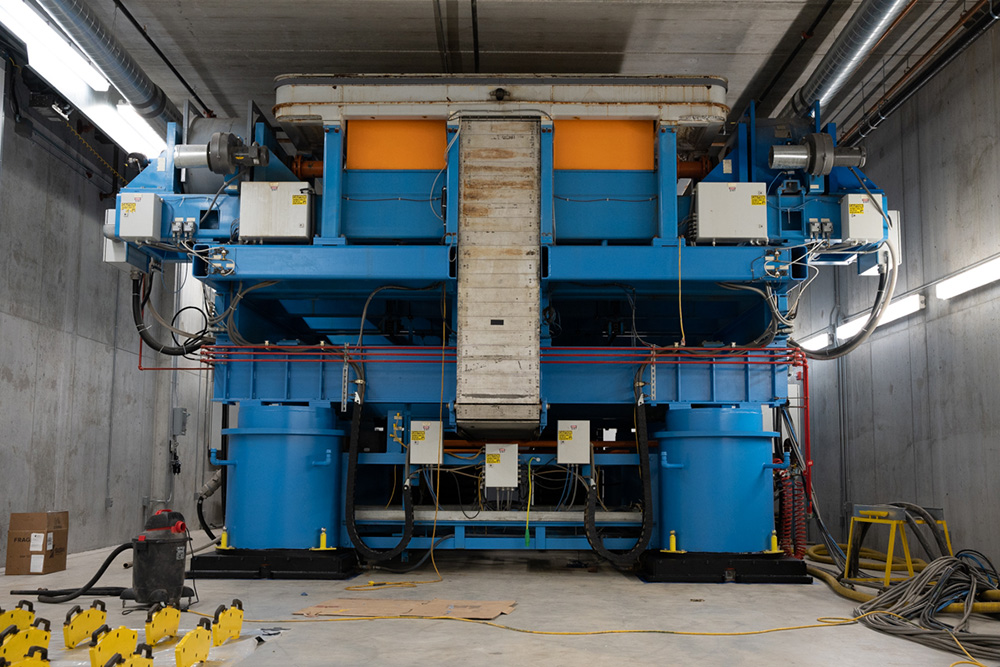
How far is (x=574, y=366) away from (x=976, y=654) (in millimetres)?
5228

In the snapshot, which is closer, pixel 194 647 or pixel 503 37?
pixel 194 647

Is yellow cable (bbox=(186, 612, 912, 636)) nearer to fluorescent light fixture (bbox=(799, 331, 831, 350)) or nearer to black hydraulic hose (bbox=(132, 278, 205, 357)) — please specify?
black hydraulic hose (bbox=(132, 278, 205, 357))

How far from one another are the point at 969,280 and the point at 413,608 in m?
7.30

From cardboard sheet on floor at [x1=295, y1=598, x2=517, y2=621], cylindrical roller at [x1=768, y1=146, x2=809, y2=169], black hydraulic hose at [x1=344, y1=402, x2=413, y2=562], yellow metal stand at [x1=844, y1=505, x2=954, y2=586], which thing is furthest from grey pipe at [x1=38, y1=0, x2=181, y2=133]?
yellow metal stand at [x1=844, y1=505, x2=954, y2=586]

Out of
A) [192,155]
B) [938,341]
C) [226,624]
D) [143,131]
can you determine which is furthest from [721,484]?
[143,131]

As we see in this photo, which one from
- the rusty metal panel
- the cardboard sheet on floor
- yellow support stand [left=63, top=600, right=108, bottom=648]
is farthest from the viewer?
the rusty metal panel

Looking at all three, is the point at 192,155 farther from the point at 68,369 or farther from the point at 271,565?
the point at 271,565

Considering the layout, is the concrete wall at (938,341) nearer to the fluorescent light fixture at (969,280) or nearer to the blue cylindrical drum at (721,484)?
the fluorescent light fixture at (969,280)

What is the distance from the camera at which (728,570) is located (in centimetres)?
888

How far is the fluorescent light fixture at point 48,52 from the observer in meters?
7.62

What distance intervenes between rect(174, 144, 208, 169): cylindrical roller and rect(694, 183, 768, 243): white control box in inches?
226

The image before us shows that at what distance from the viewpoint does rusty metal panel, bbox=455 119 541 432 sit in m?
8.82

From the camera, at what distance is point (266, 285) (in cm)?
982

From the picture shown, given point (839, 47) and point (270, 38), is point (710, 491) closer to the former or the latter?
point (839, 47)
